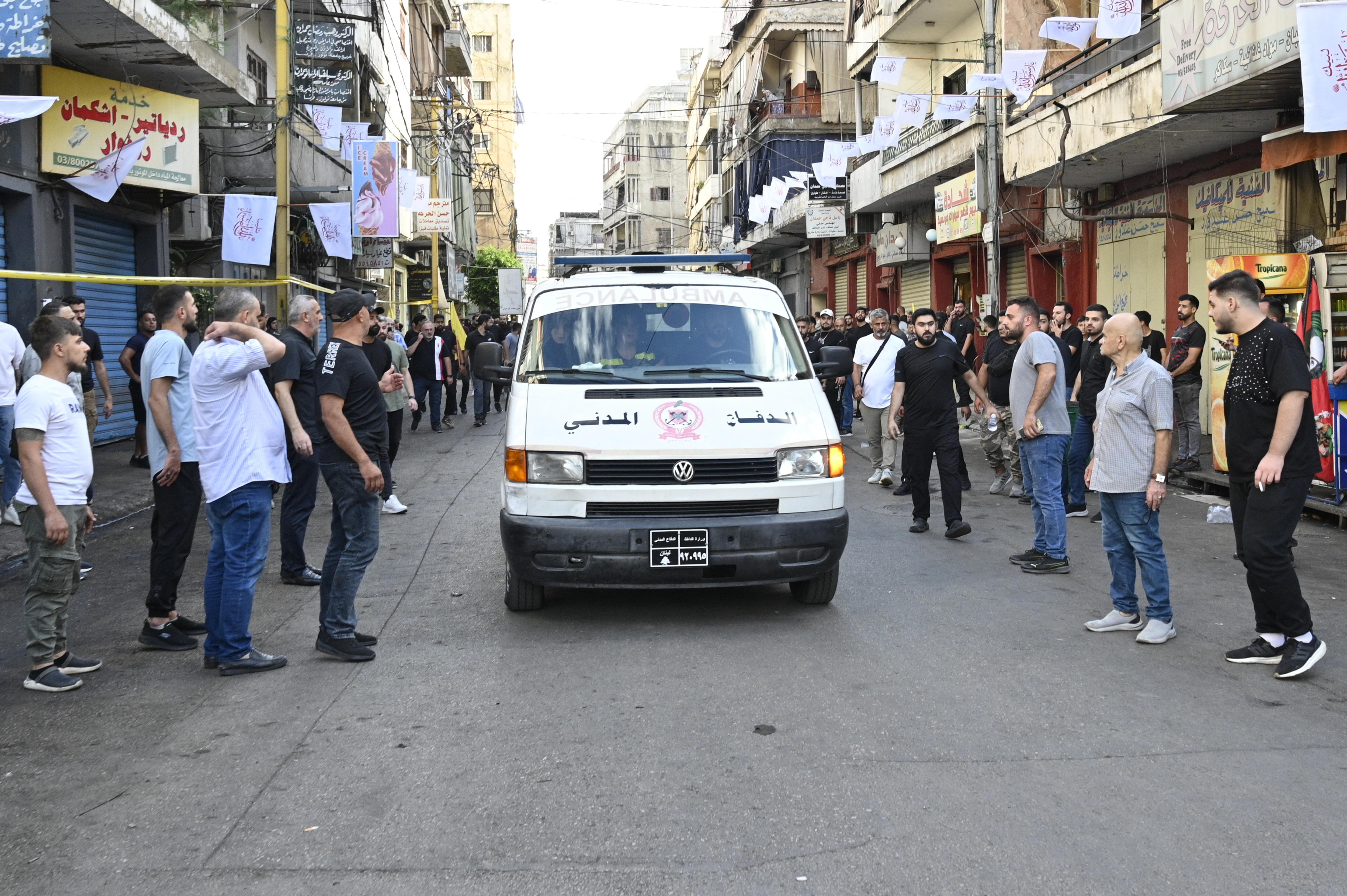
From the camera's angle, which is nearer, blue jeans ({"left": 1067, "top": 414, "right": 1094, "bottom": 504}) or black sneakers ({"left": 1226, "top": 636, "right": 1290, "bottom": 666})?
black sneakers ({"left": 1226, "top": 636, "right": 1290, "bottom": 666})

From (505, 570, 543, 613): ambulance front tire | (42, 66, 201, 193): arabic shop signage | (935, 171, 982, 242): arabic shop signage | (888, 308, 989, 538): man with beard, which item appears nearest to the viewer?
(505, 570, 543, 613): ambulance front tire

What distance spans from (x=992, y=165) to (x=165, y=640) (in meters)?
15.7

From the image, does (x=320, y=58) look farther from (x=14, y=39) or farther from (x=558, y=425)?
(x=558, y=425)

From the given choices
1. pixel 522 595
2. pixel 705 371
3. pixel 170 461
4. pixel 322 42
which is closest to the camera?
pixel 170 461

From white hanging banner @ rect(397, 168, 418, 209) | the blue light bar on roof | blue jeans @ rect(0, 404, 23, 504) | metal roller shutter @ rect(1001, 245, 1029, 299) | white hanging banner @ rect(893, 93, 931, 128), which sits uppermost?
white hanging banner @ rect(893, 93, 931, 128)

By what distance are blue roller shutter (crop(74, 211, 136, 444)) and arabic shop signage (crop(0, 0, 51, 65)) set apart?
4.69m

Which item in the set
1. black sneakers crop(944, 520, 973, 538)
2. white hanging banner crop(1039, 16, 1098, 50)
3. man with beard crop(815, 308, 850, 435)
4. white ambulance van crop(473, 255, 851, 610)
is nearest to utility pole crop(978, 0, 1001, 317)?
man with beard crop(815, 308, 850, 435)

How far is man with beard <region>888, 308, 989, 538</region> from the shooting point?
9672 millimetres

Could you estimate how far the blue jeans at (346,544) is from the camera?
5.92m

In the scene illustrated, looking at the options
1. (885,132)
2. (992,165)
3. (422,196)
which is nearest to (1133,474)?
(992,165)

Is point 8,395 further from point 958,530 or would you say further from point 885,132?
point 885,132

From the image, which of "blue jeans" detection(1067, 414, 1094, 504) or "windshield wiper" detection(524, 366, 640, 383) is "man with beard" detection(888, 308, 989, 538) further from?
"windshield wiper" detection(524, 366, 640, 383)

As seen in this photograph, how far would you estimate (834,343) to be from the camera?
61.3 ft

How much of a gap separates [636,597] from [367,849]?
11.9 ft
